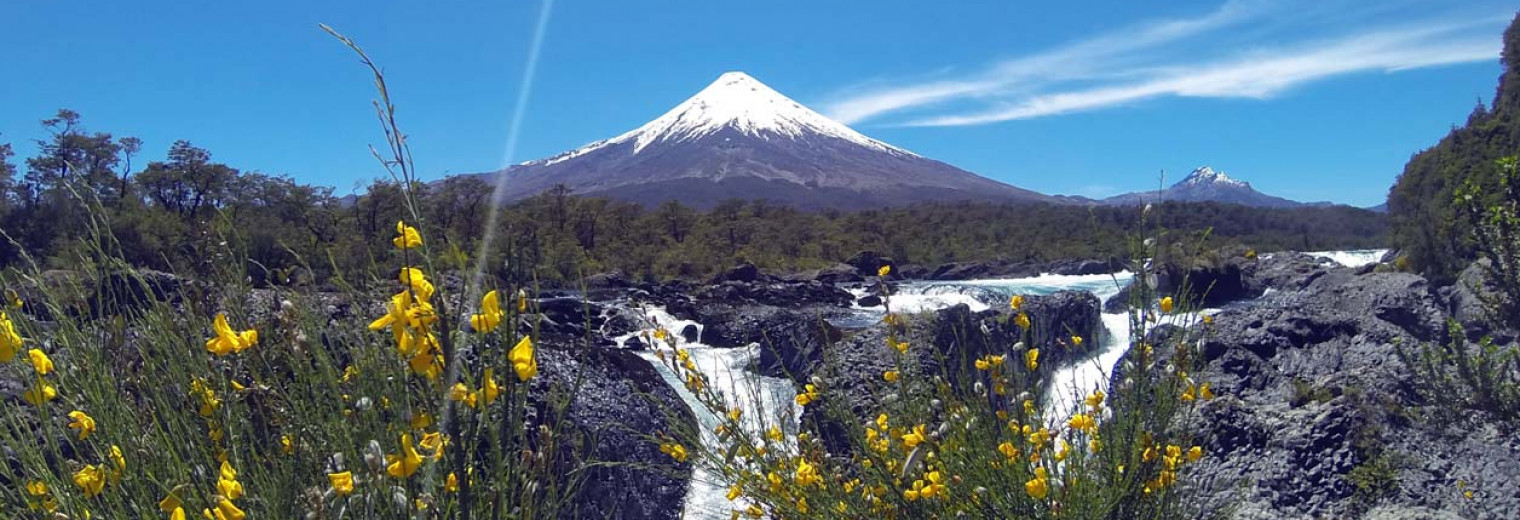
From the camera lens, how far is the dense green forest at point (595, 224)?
2080cm

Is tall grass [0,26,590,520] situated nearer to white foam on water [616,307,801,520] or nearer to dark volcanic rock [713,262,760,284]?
white foam on water [616,307,801,520]

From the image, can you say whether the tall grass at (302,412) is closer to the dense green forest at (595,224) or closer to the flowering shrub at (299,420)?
the flowering shrub at (299,420)

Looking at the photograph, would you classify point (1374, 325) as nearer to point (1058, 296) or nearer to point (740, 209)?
point (1058, 296)

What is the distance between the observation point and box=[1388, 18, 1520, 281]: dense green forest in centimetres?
1805

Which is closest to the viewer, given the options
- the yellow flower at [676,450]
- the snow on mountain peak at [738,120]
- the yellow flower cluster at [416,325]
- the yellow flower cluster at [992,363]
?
the yellow flower cluster at [416,325]

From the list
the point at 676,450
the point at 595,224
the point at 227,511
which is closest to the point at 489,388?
the point at 227,511

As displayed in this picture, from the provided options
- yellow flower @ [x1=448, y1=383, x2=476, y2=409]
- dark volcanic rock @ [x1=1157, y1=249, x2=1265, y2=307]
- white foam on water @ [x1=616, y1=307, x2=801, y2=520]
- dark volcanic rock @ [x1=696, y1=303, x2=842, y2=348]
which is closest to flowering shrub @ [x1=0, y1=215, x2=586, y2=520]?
yellow flower @ [x1=448, y1=383, x2=476, y2=409]

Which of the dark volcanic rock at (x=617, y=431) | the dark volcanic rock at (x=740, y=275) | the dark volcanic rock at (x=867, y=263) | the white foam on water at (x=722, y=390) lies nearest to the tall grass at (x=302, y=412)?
the white foam on water at (x=722, y=390)

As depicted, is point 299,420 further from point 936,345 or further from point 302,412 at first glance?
point 936,345

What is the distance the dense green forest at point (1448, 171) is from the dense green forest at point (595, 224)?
464 cm

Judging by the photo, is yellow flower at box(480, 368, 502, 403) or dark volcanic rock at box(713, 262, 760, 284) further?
dark volcanic rock at box(713, 262, 760, 284)

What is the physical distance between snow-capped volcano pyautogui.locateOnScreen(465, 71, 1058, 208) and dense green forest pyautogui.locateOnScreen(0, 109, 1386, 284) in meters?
71.4

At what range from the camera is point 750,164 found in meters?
154

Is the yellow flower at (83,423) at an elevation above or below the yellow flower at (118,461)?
above
